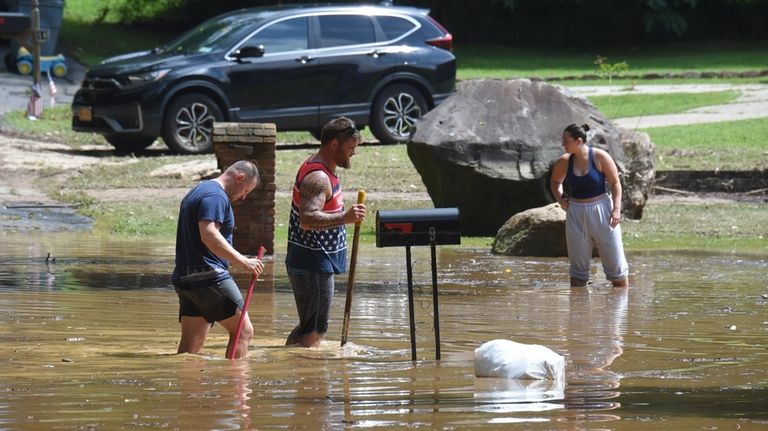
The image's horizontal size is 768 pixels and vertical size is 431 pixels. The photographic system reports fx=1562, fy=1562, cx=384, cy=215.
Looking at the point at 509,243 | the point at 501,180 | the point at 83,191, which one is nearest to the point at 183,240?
the point at 509,243

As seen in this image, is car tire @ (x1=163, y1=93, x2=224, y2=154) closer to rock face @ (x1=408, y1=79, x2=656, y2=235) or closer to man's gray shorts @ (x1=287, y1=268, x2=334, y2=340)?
rock face @ (x1=408, y1=79, x2=656, y2=235)

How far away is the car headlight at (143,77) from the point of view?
21.3 meters

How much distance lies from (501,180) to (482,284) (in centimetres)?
389

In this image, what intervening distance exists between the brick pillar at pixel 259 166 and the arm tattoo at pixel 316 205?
533 cm

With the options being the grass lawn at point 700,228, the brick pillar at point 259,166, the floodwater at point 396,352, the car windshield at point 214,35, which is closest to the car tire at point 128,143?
the car windshield at point 214,35

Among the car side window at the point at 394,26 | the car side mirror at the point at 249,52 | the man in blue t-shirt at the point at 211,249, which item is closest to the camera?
the man in blue t-shirt at the point at 211,249

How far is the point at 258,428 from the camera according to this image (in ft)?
21.8

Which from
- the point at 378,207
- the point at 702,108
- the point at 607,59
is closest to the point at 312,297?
the point at 378,207

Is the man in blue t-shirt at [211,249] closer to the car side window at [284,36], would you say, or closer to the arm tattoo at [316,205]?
the arm tattoo at [316,205]

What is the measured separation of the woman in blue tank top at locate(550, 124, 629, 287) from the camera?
12.5m

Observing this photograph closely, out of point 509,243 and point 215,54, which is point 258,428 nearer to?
point 509,243

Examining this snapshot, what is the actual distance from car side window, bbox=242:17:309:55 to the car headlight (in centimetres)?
148

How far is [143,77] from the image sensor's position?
21312 millimetres

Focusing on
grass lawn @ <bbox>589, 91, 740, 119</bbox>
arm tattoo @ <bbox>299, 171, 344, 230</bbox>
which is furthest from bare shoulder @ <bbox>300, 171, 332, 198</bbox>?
grass lawn @ <bbox>589, 91, 740, 119</bbox>
